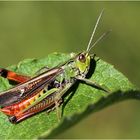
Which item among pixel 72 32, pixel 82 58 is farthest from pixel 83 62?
pixel 72 32

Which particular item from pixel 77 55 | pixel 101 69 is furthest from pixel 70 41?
pixel 101 69

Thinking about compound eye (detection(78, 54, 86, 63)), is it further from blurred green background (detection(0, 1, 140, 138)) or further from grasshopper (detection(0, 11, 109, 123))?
blurred green background (detection(0, 1, 140, 138))

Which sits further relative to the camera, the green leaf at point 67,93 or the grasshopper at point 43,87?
the grasshopper at point 43,87

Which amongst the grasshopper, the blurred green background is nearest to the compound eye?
the grasshopper

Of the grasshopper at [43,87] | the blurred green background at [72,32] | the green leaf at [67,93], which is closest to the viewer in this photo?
the green leaf at [67,93]

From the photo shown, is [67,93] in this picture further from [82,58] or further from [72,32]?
[72,32]

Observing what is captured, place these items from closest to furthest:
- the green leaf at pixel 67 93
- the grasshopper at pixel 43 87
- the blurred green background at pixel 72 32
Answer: the green leaf at pixel 67 93 → the grasshopper at pixel 43 87 → the blurred green background at pixel 72 32

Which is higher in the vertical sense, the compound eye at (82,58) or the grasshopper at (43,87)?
the compound eye at (82,58)

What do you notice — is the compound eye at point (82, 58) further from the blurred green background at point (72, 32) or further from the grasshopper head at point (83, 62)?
the blurred green background at point (72, 32)

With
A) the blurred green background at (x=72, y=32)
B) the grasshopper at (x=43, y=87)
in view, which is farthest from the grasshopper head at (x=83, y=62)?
the blurred green background at (x=72, y=32)
